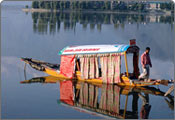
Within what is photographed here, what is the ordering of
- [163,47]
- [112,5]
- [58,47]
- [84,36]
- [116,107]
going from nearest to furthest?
[116,107] → [58,47] → [163,47] → [84,36] → [112,5]

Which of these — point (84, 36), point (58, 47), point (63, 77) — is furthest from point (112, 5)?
point (63, 77)

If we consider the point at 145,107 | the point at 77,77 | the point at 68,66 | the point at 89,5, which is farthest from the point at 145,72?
the point at 89,5

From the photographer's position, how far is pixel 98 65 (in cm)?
1719

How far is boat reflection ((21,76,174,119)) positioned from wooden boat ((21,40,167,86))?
0.87ft

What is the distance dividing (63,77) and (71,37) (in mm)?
17361

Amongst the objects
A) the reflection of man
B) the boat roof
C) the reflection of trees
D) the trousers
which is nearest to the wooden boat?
the boat roof

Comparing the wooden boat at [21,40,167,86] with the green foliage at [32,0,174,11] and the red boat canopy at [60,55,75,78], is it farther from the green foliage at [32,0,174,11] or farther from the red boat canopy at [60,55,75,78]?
the green foliage at [32,0,174,11]

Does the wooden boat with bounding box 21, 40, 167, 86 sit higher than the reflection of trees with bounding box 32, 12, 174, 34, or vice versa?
the wooden boat with bounding box 21, 40, 167, 86

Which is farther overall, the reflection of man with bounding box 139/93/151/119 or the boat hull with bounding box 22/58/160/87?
the boat hull with bounding box 22/58/160/87

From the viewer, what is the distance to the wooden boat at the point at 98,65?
1641 cm

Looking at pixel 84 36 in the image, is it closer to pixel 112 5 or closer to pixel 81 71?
pixel 81 71

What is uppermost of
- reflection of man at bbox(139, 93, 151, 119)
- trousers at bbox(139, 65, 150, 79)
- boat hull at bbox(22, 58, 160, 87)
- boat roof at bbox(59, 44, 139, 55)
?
boat roof at bbox(59, 44, 139, 55)

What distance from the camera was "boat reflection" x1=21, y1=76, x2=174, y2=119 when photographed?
13680mm

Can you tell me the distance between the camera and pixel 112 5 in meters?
104
